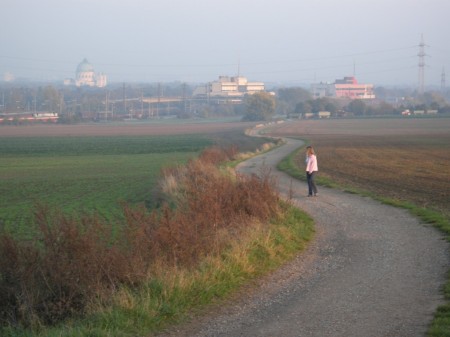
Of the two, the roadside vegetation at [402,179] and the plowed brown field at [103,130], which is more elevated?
the plowed brown field at [103,130]

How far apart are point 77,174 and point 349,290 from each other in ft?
107

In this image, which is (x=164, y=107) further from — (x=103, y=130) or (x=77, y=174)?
(x=77, y=174)

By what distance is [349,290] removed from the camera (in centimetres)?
1015

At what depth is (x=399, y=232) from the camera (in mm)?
14945

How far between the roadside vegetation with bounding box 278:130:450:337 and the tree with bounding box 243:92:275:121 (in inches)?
3610

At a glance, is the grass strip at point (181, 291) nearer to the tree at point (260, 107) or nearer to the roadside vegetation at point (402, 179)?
the roadside vegetation at point (402, 179)

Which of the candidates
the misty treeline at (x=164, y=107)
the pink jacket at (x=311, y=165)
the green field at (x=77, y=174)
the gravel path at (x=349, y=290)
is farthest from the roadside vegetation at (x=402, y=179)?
the misty treeline at (x=164, y=107)

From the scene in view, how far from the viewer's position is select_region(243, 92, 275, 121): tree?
139 meters

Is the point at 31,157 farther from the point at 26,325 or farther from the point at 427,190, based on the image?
the point at 26,325

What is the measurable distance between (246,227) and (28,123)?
4607 inches

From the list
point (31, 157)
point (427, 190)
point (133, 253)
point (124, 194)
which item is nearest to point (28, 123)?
point (31, 157)

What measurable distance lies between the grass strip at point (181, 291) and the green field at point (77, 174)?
9.21 ft

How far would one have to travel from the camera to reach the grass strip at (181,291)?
8391mm

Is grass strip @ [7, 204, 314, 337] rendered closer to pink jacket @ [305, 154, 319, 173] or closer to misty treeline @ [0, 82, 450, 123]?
pink jacket @ [305, 154, 319, 173]
